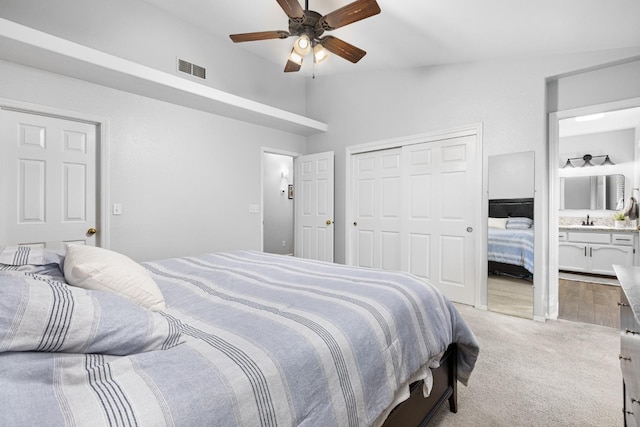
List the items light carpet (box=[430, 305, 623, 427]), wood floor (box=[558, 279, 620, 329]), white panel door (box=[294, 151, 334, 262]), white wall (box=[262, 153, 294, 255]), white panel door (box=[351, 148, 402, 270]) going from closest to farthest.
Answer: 1. light carpet (box=[430, 305, 623, 427])
2. wood floor (box=[558, 279, 620, 329])
3. white panel door (box=[351, 148, 402, 270])
4. white panel door (box=[294, 151, 334, 262])
5. white wall (box=[262, 153, 294, 255])

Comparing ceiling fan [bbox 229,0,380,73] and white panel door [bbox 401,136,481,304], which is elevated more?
ceiling fan [bbox 229,0,380,73]

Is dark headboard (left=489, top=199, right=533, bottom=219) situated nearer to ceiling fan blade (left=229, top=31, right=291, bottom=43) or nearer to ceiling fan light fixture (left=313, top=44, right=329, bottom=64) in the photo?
ceiling fan light fixture (left=313, top=44, right=329, bottom=64)

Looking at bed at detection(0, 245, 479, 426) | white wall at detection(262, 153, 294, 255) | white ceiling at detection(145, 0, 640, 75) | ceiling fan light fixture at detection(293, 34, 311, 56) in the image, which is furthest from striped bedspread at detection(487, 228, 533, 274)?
white wall at detection(262, 153, 294, 255)

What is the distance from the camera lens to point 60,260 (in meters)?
1.55

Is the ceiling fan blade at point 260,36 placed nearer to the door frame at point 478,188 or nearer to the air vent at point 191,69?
the air vent at point 191,69

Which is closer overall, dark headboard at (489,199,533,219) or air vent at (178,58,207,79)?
dark headboard at (489,199,533,219)

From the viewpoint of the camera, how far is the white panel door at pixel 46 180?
103 inches

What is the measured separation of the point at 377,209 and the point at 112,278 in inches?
143

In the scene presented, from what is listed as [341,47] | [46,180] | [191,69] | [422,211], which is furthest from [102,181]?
[422,211]

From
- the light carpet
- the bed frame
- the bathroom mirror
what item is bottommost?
the light carpet

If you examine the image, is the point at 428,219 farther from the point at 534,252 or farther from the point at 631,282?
the point at 631,282

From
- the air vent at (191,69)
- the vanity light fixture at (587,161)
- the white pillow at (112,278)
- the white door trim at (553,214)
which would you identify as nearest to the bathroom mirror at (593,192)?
the vanity light fixture at (587,161)

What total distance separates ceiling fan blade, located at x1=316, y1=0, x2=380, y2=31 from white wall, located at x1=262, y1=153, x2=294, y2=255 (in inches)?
164

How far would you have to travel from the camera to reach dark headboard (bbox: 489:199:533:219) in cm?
316
